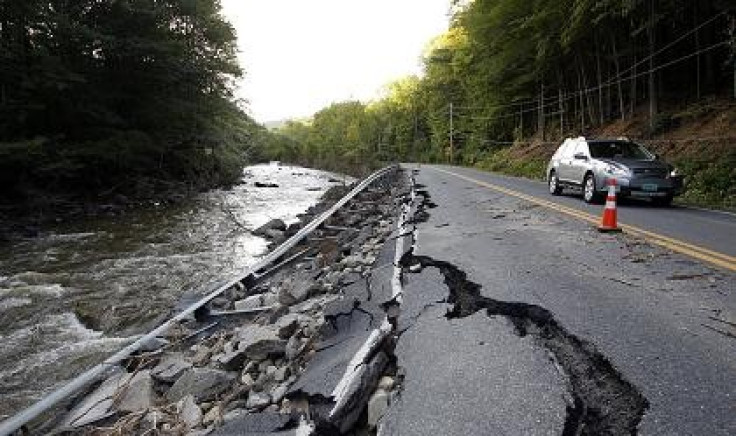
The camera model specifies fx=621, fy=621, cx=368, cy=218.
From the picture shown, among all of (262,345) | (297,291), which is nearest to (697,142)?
(297,291)

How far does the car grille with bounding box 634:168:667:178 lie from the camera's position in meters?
14.0

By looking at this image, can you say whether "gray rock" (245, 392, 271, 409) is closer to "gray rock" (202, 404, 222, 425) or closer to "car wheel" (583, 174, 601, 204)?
"gray rock" (202, 404, 222, 425)

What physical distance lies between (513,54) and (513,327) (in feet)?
108

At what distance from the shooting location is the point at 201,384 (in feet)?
16.6

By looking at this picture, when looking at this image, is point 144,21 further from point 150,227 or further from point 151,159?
point 150,227

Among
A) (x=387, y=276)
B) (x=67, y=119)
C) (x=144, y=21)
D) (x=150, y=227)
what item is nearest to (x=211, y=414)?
(x=387, y=276)

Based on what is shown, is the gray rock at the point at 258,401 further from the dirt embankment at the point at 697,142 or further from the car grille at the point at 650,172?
the dirt embankment at the point at 697,142

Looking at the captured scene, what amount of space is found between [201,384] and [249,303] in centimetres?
280

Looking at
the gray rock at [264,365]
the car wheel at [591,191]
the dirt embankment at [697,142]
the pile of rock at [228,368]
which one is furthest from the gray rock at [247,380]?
the dirt embankment at [697,142]

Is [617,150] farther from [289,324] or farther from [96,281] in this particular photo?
[96,281]

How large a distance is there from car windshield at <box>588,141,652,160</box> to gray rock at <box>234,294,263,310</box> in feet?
34.8

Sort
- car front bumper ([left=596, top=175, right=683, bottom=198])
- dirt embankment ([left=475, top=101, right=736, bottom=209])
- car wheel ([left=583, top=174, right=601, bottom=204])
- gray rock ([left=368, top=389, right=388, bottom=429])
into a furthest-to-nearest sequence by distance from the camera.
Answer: dirt embankment ([left=475, top=101, right=736, bottom=209]) < car wheel ([left=583, top=174, right=601, bottom=204]) < car front bumper ([left=596, top=175, right=683, bottom=198]) < gray rock ([left=368, top=389, right=388, bottom=429])

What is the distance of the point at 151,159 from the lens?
1139 inches

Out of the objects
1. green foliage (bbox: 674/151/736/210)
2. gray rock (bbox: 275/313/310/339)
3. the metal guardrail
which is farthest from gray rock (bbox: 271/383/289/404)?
green foliage (bbox: 674/151/736/210)
